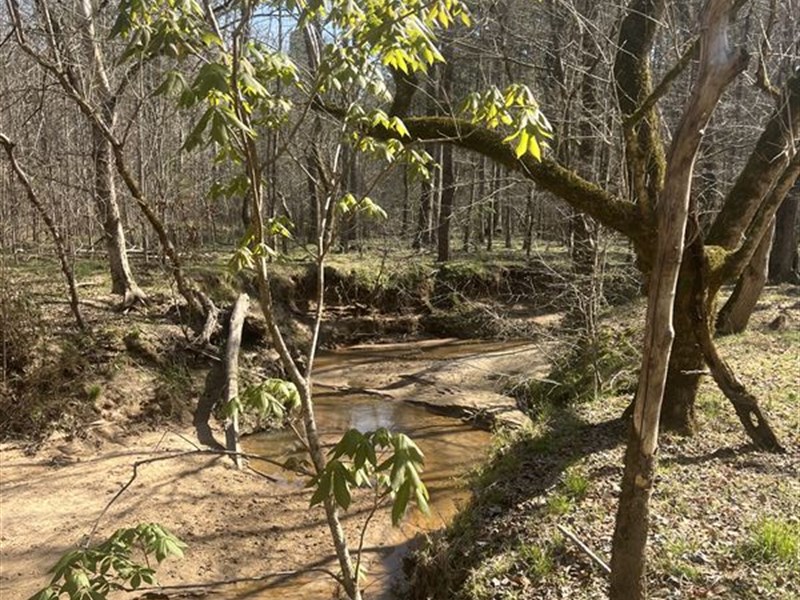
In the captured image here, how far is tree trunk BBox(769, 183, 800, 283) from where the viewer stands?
15.9 metres

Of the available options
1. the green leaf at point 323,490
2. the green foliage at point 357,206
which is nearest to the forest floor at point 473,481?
the green leaf at point 323,490

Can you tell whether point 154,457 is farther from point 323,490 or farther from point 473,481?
point 323,490

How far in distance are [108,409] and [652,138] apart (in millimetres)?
7656

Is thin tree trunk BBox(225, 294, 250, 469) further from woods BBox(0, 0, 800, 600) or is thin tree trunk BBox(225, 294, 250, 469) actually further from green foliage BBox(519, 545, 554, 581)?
green foliage BBox(519, 545, 554, 581)

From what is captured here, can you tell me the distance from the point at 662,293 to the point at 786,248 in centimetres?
1643

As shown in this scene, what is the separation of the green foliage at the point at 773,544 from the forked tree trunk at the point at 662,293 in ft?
5.40

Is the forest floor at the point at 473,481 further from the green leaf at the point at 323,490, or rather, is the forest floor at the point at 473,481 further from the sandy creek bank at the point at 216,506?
the green leaf at the point at 323,490

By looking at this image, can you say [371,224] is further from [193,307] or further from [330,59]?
[330,59]

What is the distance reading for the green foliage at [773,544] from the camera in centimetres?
414

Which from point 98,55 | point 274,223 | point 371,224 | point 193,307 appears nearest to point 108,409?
point 193,307

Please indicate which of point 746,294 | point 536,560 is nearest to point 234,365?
point 536,560

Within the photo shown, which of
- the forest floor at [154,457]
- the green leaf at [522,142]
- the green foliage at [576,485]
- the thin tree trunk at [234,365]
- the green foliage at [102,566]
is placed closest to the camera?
the green foliage at [102,566]

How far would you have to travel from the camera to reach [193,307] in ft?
35.9

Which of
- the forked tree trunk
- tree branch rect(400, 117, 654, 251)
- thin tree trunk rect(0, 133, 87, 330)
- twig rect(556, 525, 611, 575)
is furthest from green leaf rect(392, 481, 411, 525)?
thin tree trunk rect(0, 133, 87, 330)
